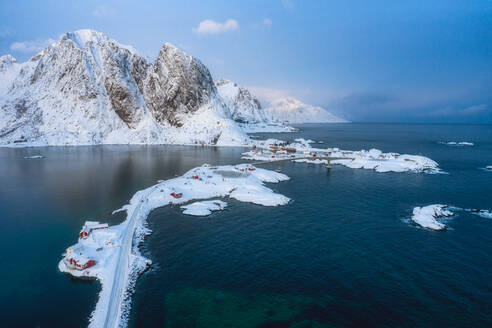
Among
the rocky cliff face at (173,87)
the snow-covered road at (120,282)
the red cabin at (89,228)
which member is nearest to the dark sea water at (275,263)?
the snow-covered road at (120,282)

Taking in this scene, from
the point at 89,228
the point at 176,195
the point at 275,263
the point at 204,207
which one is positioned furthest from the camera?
the point at 176,195

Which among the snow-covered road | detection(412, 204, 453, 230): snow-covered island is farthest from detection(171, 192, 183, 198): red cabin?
detection(412, 204, 453, 230): snow-covered island

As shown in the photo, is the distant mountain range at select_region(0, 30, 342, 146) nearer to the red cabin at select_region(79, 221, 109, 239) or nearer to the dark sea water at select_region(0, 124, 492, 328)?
the dark sea water at select_region(0, 124, 492, 328)

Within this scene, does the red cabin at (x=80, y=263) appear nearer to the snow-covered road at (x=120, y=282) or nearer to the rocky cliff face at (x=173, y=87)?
the snow-covered road at (x=120, y=282)

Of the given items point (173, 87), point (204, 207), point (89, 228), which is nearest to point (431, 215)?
point (204, 207)

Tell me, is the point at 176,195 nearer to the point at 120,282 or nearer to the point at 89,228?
the point at 89,228

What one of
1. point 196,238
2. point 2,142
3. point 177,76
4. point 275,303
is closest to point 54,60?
point 2,142

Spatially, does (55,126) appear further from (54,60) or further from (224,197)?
(224,197)
